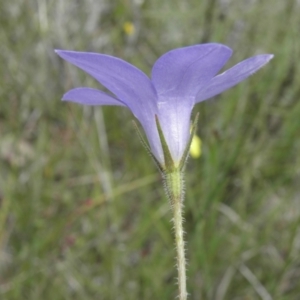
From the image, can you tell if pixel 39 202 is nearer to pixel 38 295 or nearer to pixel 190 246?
pixel 38 295

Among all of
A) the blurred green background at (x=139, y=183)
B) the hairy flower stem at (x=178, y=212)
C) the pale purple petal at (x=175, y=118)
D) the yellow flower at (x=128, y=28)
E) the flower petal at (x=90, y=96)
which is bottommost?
the hairy flower stem at (x=178, y=212)

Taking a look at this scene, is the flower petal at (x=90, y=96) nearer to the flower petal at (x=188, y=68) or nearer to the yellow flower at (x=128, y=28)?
the flower petal at (x=188, y=68)

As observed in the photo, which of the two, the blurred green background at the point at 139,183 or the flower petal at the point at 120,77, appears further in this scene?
the blurred green background at the point at 139,183

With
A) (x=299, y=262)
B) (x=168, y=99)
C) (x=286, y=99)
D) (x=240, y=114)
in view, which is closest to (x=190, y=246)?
(x=299, y=262)

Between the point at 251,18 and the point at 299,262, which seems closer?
the point at 299,262

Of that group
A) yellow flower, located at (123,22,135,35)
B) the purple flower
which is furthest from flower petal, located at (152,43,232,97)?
yellow flower, located at (123,22,135,35)

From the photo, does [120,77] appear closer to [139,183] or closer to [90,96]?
[90,96]

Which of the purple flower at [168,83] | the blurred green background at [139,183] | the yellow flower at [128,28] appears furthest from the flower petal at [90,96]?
the yellow flower at [128,28]
